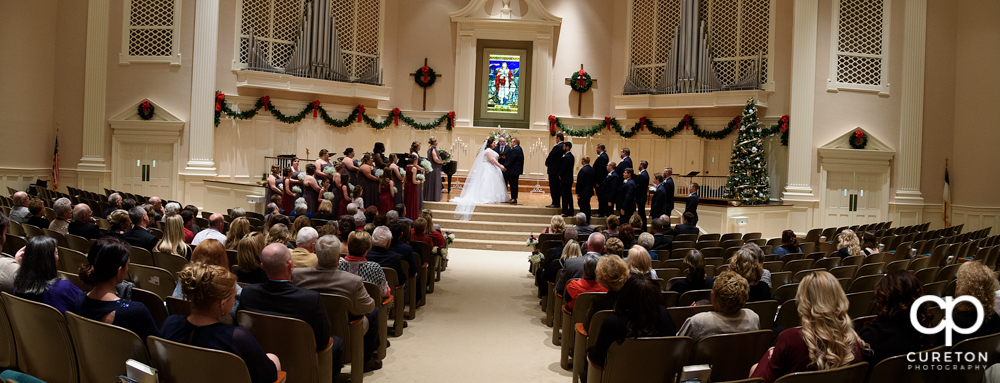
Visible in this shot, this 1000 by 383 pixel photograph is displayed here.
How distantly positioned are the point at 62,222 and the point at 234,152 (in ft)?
32.5

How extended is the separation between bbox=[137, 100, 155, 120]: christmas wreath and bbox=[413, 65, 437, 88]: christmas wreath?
6594mm

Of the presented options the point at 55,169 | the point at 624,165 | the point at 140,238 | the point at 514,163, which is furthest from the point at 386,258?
the point at 55,169

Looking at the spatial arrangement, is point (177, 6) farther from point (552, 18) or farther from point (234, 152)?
point (552, 18)

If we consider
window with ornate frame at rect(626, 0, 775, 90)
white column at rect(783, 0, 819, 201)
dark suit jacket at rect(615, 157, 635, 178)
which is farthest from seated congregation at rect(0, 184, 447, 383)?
window with ornate frame at rect(626, 0, 775, 90)

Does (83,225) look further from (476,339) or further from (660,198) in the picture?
(660,198)

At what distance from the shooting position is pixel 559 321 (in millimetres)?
5988

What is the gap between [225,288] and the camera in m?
3.07

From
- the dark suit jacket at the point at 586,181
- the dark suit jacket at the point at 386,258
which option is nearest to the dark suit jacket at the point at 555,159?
the dark suit jacket at the point at 586,181

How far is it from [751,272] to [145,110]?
14475 millimetres

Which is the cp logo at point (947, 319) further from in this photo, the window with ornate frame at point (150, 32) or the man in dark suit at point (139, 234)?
the window with ornate frame at point (150, 32)

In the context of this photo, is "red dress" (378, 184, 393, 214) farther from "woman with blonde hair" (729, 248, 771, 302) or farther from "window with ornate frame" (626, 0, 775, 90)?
"window with ornate frame" (626, 0, 775, 90)

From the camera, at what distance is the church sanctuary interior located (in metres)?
3.55

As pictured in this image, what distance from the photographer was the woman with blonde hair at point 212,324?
302 centimetres

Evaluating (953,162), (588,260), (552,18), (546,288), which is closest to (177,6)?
(552,18)
